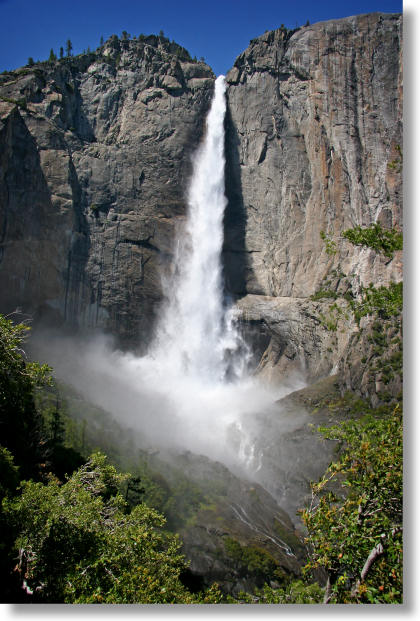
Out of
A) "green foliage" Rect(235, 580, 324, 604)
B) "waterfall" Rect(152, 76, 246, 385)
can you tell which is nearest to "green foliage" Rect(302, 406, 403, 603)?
"green foliage" Rect(235, 580, 324, 604)

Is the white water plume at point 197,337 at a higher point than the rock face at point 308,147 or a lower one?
lower

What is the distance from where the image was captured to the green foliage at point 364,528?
7422mm

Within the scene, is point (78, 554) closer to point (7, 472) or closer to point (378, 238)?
point (7, 472)

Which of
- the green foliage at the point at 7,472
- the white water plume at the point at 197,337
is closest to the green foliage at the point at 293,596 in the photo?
the green foliage at the point at 7,472

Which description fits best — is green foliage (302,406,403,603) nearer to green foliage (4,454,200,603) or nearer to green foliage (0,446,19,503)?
green foliage (4,454,200,603)

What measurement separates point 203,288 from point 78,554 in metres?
40.9

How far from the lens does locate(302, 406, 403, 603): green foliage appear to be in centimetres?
742

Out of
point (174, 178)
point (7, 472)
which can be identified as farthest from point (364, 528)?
point (174, 178)

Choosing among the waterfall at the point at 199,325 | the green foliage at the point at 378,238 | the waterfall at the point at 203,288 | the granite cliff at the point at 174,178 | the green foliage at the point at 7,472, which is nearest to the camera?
the green foliage at the point at 378,238

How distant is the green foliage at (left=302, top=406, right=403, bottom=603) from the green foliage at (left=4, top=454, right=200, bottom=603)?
3333mm

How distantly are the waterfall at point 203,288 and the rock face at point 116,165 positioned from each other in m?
1.39

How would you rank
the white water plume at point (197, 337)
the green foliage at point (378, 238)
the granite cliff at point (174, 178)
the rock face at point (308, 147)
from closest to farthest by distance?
the green foliage at point (378, 238), the rock face at point (308, 147), the granite cliff at point (174, 178), the white water plume at point (197, 337)

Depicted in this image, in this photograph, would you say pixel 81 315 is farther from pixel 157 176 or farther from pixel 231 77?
pixel 231 77

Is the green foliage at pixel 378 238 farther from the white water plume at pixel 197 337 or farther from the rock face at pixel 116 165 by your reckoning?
the rock face at pixel 116 165
